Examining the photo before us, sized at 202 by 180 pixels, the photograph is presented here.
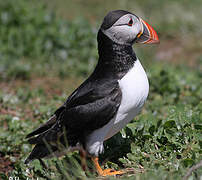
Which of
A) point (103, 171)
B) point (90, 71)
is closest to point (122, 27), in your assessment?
point (103, 171)

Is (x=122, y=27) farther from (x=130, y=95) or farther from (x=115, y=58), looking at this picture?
(x=130, y=95)

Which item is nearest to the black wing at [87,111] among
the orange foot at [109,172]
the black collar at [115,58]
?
the black collar at [115,58]

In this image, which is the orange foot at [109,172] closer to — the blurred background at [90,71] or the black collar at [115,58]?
the blurred background at [90,71]

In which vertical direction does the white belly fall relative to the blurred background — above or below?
above

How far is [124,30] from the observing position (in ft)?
13.5

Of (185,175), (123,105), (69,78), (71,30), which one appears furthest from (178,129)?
(71,30)

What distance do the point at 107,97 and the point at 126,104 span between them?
21 cm

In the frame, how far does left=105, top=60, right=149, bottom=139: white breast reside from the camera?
3.94m

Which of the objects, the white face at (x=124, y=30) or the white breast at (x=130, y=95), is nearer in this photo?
the white breast at (x=130, y=95)

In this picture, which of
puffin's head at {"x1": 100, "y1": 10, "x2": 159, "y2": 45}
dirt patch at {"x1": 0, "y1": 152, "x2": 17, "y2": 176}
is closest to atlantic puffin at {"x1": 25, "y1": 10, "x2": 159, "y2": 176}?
puffin's head at {"x1": 100, "y1": 10, "x2": 159, "y2": 45}

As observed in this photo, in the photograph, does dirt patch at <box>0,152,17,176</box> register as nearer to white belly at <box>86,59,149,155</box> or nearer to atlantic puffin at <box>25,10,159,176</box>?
atlantic puffin at <box>25,10,159,176</box>

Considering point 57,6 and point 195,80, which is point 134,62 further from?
point 57,6

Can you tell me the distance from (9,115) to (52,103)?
683mm

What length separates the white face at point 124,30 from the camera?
13.4 feet
